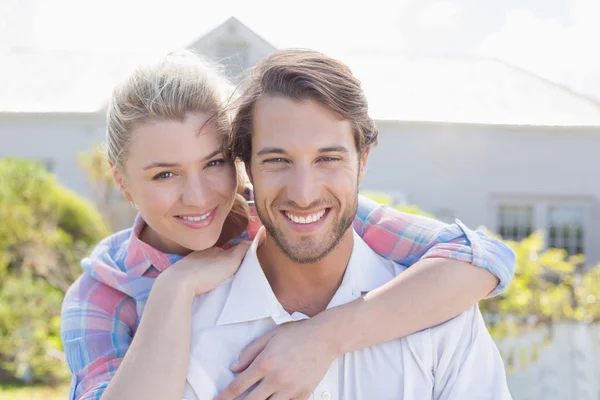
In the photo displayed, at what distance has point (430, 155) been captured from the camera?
1398 cm

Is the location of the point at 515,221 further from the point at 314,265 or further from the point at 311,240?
the point at 311,240

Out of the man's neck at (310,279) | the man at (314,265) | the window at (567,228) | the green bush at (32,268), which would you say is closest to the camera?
the man at (314,265)

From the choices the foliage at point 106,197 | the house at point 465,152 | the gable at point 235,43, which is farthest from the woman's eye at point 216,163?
the house at point 465,152

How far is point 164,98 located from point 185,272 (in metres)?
0.52

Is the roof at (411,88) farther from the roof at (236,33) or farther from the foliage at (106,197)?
the foliage at (106,197)

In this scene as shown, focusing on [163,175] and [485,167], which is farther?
[485,167]

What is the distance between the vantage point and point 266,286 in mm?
2389

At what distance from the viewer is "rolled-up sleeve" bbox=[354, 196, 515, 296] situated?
235 cm

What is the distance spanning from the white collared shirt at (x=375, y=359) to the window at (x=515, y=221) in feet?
40.3

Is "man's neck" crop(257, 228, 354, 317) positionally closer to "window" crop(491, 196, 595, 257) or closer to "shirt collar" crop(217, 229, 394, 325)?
"shirt collar" crop(217, 229, 394, 325)

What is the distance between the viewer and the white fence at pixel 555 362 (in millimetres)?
4973

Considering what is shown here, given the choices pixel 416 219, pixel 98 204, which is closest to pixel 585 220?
pixel 98 204

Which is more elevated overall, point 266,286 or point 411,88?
point 266,286

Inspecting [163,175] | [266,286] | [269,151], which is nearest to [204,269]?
[266,286]
